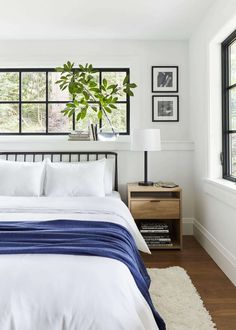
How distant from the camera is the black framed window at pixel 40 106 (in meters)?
4.39

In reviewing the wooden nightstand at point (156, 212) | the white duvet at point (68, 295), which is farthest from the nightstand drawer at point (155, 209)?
the white duvet at point (68, 295)

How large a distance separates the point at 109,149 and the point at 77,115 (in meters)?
0.58

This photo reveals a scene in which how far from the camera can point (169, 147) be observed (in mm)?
4309

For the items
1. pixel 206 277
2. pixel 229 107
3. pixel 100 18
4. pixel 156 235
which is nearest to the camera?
pixel 206 277

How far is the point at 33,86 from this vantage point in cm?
439

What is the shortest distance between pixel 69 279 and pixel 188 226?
3065 mm

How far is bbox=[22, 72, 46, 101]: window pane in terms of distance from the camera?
4.39m

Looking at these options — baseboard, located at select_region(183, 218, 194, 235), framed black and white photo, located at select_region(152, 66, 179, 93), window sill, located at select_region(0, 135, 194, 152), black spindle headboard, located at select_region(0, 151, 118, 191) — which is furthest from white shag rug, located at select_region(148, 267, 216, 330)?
framed black and white photo, located at select_region(152, 66, 179, 93)

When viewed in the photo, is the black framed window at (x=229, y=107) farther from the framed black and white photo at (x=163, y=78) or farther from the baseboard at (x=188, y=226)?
the baseboard at (x=188, y=226)

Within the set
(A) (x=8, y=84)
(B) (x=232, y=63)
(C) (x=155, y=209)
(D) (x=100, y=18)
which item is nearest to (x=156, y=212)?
(C) (x=155, y=209)

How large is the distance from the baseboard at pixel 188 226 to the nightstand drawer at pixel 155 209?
26.1 inches

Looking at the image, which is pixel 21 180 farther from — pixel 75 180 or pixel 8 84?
pixel 8 84

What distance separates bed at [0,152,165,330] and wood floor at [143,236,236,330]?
2.30ft

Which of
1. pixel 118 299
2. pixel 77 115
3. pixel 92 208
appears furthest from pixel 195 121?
pixel 118 299
